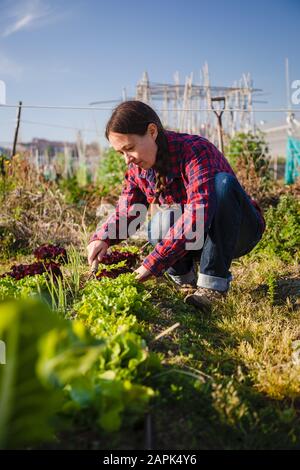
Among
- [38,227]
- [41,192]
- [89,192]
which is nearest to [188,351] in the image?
[38,227]

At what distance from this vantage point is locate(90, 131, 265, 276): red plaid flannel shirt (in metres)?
2.56

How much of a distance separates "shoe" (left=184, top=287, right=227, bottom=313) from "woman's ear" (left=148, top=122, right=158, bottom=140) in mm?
1010

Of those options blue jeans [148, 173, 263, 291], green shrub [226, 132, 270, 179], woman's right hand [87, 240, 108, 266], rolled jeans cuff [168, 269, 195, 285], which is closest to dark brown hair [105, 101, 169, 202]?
blue jeans [148, 173, 263, 291]

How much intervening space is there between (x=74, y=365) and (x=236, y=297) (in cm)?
217

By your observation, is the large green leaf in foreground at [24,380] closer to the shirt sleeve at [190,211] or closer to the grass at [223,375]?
the grass at [223,375]

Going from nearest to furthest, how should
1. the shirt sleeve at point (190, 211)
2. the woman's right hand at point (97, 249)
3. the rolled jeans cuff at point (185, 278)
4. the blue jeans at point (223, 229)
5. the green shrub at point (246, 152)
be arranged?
the shirt sleeve at point (190, 211) < the blue jeans at point (223, 229) < the woman's right hand at point (97, 249) < the rolled jeans cuff at point (185, 278) < the green shrub at point (246, 152)

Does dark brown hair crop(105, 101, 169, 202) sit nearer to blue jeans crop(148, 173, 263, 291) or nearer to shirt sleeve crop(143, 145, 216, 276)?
shirt sleeve crop(143, 145, 216, 276)

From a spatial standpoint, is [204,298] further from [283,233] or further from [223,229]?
[283,233]

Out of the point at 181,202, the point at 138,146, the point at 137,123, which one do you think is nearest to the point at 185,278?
the point at 181,202

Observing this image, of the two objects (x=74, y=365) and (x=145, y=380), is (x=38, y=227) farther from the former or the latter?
(x=74, y=365)

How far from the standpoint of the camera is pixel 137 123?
2641mm

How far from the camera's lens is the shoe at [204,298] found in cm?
291

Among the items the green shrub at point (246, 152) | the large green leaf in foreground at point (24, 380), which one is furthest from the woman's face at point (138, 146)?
the green shrub at point (246, 152)

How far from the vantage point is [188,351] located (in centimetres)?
222
